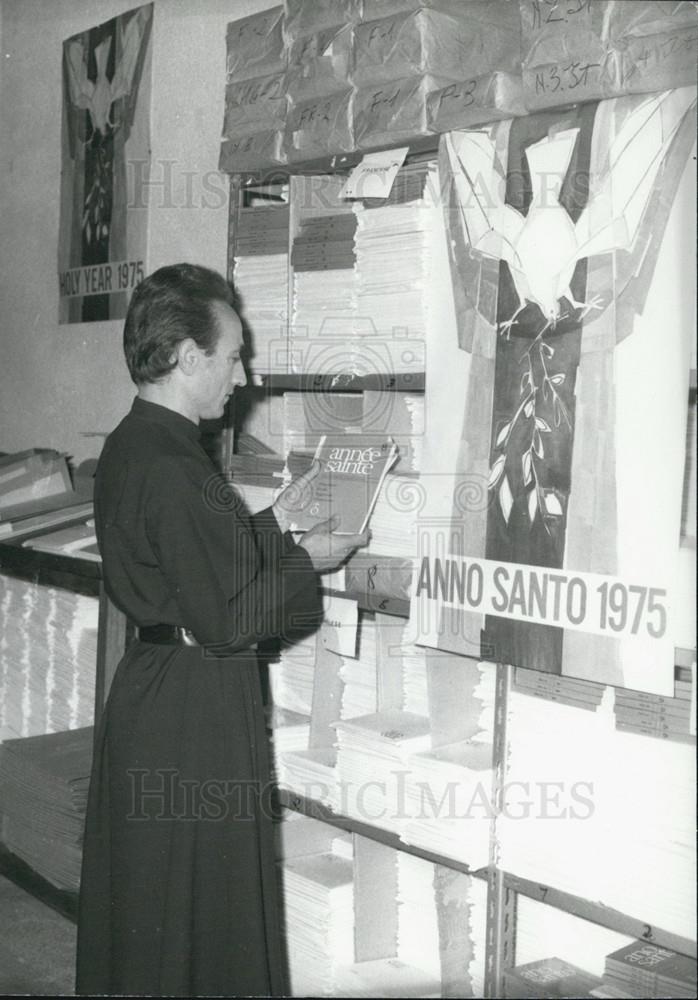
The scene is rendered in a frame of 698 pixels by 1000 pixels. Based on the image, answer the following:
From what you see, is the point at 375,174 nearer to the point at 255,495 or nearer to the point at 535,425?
the point at 535,425

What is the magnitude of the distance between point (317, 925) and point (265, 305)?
1.51 m

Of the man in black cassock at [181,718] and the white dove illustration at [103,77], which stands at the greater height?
the white dove illustration at [103,77]

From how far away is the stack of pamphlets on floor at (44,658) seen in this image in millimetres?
3328

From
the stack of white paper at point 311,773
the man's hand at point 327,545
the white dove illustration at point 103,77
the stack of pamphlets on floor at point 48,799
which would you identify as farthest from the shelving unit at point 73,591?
the white dove illustration at point 103,77

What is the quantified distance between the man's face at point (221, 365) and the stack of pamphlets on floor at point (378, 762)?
80 centimetres

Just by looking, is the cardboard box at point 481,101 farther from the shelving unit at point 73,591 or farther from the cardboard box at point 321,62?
the shelving unit at point 73,591

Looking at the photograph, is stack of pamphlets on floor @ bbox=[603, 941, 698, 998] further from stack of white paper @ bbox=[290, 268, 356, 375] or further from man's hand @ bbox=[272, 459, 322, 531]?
stack of white paper @ bbox=[290, 268, 356, 375]

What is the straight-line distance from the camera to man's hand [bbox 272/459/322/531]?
95.8 inches

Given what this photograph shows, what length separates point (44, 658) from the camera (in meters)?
3.48

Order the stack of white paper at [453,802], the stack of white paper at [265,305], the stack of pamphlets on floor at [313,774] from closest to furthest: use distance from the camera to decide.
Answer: the stack of white paper at [453,802] < the stack of pamphlets on floor at [313,774] < the stack of white paper at [265,305]

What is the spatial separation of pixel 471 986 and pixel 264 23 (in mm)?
2242

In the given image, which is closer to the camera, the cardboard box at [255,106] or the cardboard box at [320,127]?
the cardboard box at [320,127]

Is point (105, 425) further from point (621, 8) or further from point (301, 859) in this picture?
point (621, 8)

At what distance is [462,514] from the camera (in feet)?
7.00
